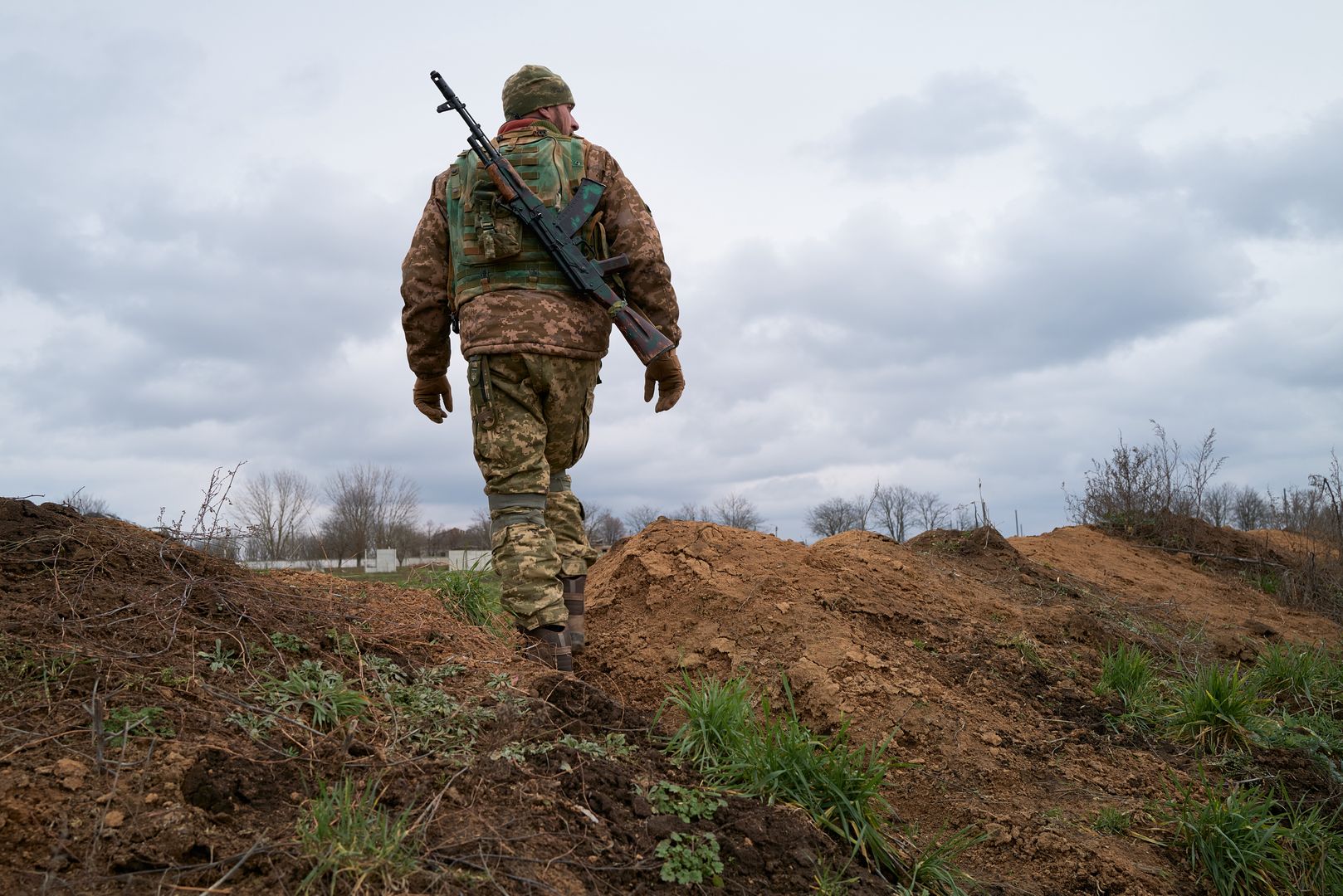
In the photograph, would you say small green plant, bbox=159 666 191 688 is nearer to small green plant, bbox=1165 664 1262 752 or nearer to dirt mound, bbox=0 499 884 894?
dirt mound, bbox=0 499 884 894

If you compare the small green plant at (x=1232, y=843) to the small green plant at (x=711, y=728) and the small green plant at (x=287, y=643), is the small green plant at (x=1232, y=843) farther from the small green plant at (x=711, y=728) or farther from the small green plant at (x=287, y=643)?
the small green plant at (x=287, y=643)

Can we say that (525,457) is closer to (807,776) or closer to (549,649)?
(549,649)

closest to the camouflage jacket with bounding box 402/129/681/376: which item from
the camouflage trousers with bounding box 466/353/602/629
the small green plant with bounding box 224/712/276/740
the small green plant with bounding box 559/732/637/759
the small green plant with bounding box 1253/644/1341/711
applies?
the camouflage trousers with bounding box 466/353/602/629

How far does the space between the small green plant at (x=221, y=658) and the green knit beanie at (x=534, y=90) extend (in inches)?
106

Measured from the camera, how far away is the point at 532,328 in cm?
379

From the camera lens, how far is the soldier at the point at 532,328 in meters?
3.78

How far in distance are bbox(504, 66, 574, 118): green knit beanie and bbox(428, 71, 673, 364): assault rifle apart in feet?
0.86

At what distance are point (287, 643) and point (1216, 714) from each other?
382 cm

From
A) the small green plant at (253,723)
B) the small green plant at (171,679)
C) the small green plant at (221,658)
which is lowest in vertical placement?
the small green plant at (253,723)

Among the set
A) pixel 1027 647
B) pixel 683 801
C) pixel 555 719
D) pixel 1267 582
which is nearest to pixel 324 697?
pixel 555 719

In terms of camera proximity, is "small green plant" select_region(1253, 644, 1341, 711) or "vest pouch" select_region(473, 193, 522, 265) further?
"small green plant" select_region(1253, 644, 1341, 711)

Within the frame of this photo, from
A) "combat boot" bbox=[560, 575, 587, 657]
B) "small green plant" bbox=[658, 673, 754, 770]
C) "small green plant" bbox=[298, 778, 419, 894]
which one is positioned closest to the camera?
"small green plant" bbox=[298, 778, 419, 894]

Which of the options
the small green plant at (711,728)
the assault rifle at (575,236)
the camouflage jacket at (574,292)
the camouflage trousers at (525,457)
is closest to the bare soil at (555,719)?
the small green plant at (711,728)

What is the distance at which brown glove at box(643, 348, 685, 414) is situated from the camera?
4102 millimetres
